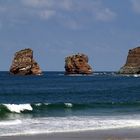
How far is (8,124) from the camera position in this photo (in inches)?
1334

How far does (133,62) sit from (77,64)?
23.4 meters

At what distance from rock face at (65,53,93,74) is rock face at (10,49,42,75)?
394 inches

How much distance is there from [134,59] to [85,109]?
13126cm

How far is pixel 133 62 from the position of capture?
589 ft

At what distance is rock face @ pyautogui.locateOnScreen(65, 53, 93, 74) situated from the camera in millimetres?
164125

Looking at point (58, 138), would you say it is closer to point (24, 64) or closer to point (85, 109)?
point (85, 109)

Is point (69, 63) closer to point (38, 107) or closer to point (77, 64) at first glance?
point (77, 64)

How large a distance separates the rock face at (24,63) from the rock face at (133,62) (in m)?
32.5

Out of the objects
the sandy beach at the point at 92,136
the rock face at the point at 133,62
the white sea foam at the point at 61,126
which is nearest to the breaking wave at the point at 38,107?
the white sea foam at the point at 61,126

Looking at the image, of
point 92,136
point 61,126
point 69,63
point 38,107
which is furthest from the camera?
point 69,63

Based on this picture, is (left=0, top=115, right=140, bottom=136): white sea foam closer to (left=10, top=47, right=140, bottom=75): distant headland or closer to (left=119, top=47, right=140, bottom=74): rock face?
(left=10, top=47, right=140, bottom=75): distant headland

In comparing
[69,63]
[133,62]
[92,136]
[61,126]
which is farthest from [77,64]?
[92,136]

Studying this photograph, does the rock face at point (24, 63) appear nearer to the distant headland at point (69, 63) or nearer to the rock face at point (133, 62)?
the distant headland at point (69, 63)

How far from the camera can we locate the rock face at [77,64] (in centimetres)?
16412
